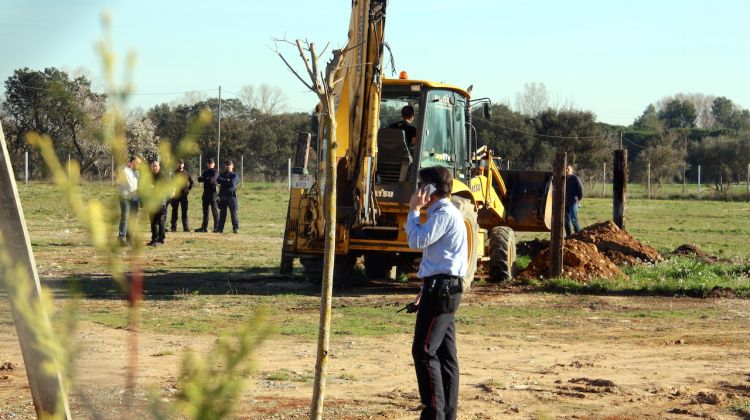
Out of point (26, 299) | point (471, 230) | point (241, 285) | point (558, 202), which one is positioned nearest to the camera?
point (26, 299)

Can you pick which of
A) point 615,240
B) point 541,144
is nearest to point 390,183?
point 615,240

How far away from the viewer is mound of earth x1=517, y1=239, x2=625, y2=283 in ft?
58.0

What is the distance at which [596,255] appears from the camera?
18297 millimetres

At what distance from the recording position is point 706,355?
37.9 ft

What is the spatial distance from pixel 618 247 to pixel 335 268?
21.4 ft

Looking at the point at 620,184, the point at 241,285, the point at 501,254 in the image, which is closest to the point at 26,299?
the point at 241,285

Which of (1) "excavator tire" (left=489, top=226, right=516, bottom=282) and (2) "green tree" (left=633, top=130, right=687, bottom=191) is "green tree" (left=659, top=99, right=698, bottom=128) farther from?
(1) "excavator tire" (left=489, top=226, right=516, bottom=282)

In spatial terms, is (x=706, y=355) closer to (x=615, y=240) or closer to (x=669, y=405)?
(x=669, y=405)

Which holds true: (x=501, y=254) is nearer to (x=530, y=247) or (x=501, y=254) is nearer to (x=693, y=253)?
(x=530, y=247)

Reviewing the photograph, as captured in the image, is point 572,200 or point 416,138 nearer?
point 416,138

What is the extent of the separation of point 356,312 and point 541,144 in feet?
180

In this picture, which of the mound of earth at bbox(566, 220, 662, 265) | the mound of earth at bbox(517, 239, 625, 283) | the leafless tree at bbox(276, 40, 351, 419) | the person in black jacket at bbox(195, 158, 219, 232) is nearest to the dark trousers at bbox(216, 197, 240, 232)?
the person in black jacket at bbox(195, 158, 219, 232)

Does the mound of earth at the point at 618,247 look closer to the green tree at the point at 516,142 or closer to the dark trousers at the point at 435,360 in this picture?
the dark trousers at the point at 435,360

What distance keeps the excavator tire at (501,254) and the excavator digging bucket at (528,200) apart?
2.47 metres
